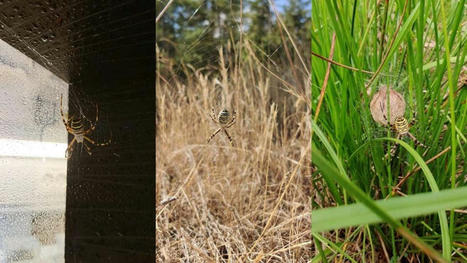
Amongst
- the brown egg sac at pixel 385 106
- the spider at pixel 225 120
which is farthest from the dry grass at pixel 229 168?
the brown egg sac at pixel 385 106

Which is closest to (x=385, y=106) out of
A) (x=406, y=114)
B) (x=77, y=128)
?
(x=406, y=114)

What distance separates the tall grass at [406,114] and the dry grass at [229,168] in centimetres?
10

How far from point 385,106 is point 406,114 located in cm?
3

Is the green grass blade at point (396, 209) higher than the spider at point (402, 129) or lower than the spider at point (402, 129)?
lower

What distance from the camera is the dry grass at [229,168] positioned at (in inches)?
29.0

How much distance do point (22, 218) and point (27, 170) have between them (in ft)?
0.32

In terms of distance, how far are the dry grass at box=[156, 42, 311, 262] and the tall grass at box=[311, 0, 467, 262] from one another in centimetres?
10

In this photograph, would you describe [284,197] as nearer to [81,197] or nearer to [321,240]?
[321,240]

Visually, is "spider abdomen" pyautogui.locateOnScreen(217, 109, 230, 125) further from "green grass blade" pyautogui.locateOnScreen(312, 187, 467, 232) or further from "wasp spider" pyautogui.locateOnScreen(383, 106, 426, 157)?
"green grass blade" pyautogui.locateOnScreen(312, 187, 467, 232)

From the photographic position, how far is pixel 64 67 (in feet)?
2.74

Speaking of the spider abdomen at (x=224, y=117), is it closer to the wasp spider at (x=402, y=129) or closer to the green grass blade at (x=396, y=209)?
the wasp spider at (x=402, y=129)

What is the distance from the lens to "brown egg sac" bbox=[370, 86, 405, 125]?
62 centimetres

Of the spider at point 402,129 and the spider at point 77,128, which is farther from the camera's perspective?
the spider at point 77,128

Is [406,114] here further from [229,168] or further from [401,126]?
[229,168]
